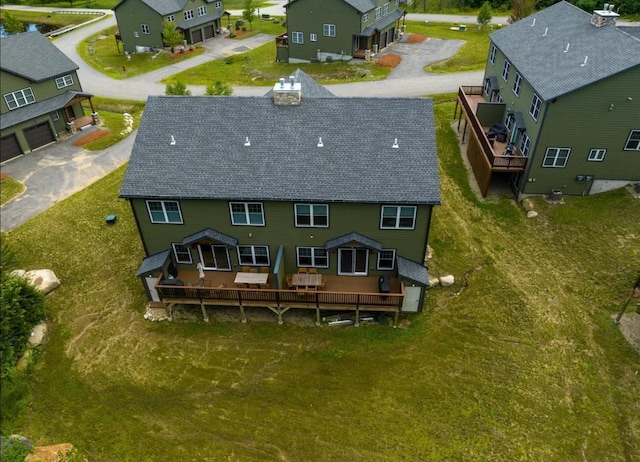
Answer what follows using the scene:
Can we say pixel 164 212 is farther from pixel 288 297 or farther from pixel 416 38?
pixel 416 38

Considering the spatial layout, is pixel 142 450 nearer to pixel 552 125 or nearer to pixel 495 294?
pixel 495 294

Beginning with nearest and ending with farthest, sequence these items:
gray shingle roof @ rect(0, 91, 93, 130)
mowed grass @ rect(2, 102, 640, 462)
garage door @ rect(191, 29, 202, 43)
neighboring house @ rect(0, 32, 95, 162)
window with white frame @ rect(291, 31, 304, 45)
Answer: mowed grass @ rect(2, 102, 640, 462) < gray shingle roof @ rect(0, 91, 93, 130) < neighboring house @ rect(0, 32, 95, 162) < window with white frame @ rect(291, 31, 304, 45) < garage door @ rect(191, 29, 202, 43)

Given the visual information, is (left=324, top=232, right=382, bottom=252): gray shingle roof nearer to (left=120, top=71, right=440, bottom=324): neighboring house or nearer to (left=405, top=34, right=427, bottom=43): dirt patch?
(left=120, top=71, right=440, bottom=324): neighboring house

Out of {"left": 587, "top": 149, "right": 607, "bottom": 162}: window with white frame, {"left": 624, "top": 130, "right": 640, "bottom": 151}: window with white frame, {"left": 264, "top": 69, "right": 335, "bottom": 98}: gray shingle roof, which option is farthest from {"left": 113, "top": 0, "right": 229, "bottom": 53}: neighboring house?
{"left": 624, "top": 130, "right": 640, "bottom": 151}: window with white frame

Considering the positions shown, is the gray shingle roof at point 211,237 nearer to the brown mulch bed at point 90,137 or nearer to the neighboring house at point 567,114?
the neighboring house at point 567,114

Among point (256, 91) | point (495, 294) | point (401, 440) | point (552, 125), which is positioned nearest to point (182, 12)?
point (256, 91)

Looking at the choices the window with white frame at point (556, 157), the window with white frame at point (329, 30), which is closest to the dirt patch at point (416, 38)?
the window with white frame at point (329, 30)
